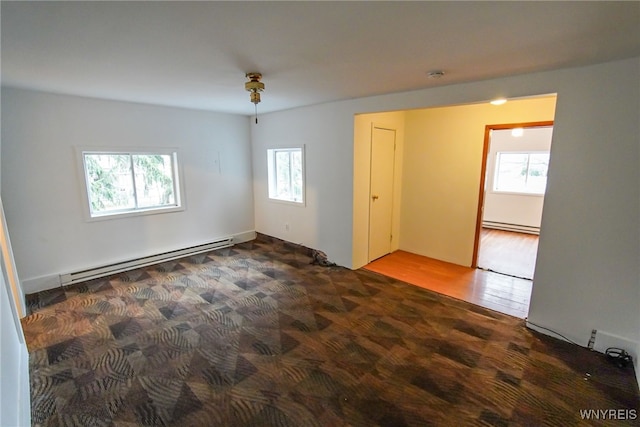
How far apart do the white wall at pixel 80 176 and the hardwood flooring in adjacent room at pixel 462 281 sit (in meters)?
3.10

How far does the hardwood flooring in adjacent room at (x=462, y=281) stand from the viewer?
334cm

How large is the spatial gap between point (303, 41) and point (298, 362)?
7.66ft

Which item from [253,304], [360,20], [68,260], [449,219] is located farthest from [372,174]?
[68,260]

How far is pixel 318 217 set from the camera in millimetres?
4609

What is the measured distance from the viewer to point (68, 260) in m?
3.77

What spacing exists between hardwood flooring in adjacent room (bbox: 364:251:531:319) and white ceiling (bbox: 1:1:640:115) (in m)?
2.39

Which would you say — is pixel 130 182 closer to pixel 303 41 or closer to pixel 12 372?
pixel 12 372

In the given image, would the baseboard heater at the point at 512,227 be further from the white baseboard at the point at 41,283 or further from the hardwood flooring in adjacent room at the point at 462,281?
the white baseboard at the point at 41,283

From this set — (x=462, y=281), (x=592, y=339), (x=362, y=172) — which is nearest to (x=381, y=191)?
(x=362, y=172)

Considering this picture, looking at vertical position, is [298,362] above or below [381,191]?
below

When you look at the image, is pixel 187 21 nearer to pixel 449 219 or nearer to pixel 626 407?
pixel 626 407

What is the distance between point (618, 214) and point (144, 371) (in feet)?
12.8

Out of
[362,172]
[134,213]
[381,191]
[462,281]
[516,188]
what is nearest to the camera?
[462,281]

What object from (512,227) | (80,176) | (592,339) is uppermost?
(80,176)
